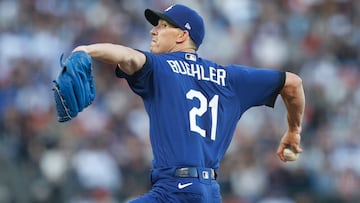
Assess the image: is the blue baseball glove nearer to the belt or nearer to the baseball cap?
the belt

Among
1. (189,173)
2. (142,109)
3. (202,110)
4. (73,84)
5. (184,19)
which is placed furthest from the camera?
(142,109)

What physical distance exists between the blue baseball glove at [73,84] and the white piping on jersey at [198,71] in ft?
2.33

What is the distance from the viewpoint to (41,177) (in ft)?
41.4

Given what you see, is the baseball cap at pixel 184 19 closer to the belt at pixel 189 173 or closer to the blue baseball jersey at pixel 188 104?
the blue baseball jersey at pixel 188 104

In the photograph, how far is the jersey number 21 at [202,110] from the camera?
6711 mm

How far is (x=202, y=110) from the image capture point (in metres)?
6.78

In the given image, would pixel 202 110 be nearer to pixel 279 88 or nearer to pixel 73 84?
pixel 279 88

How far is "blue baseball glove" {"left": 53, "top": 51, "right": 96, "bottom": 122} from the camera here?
6.05 m

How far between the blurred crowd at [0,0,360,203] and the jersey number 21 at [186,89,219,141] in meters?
5.85

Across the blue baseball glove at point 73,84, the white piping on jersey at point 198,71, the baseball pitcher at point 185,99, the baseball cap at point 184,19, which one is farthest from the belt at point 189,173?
the baseball cap at point 184,19

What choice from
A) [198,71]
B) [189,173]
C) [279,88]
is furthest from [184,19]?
[189,173]

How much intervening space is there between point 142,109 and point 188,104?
7.51m

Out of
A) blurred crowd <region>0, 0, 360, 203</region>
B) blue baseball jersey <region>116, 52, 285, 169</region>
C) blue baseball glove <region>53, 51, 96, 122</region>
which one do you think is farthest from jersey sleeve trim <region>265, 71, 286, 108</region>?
blurred crowd <region>0, 0, 360, 203</region>

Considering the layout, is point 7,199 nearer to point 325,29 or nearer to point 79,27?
point 79,27
